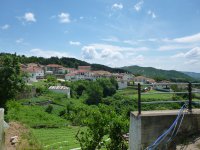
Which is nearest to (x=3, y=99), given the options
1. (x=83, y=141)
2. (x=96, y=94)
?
(x=83, y=141)

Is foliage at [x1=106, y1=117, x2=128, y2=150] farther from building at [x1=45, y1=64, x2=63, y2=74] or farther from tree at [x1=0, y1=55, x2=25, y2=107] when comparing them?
building at [x1=45, y1=64, x2=63, y2=74]

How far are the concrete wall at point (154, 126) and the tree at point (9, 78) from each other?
2172 centimetres

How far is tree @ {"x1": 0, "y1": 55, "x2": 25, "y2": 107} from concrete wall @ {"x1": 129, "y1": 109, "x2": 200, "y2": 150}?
71.2 feet

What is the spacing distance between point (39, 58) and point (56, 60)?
998 centimetres

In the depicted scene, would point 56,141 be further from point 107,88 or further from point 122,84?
point 122,84

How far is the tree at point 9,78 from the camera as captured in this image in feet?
84.4

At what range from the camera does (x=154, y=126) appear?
19.6 ft

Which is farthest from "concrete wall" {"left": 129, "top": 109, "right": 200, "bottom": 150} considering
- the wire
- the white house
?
the white house

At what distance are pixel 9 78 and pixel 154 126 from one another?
2224cm

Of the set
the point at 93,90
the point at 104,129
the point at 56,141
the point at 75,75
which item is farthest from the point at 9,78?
the point at 75,75

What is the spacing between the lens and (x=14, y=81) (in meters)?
26.0

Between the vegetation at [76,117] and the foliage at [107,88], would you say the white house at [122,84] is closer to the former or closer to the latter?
the vegetation at [76,117]

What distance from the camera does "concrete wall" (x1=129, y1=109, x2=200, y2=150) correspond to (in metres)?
5.92

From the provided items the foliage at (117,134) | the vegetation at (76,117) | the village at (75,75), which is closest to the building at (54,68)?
the village at (75,75)
